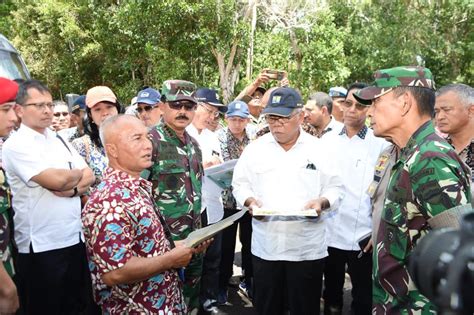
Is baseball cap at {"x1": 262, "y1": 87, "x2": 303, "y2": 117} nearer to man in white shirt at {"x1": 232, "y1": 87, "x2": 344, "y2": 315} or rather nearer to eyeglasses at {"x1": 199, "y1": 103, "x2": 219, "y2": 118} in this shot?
man in white shirt at {"x1": 232, "y1": 87, "x2": 344, "y2": 315}

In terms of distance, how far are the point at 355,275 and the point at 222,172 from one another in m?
1.47

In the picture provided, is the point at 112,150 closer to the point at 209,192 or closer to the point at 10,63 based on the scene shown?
the point at 209,192

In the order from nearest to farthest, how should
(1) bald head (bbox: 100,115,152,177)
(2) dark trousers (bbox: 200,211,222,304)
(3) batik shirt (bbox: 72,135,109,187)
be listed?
(1) bald head (bbox: 100,115,152,177) < (3) batik shirt (bbox: 72,135,109,187) < (2) dark trousers (bbox: 200,211,222,304)

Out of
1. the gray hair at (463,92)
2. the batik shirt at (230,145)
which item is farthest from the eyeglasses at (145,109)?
the gray hair at (463,92)

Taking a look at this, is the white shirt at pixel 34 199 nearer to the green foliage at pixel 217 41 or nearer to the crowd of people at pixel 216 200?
the crowd of people at pixel 216 200

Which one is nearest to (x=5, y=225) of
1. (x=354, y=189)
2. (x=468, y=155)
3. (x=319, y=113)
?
(x=354, y=189)

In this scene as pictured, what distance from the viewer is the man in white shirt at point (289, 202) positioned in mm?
3375

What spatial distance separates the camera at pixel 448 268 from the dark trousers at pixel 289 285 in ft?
8.00

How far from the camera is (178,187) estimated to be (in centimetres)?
347

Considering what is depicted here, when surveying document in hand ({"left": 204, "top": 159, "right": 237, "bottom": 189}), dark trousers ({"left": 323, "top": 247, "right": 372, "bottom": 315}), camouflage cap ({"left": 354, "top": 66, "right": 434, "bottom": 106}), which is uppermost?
camouflage cap ({"left": 354, "top": 66, "right": 434, "bottom": 106})

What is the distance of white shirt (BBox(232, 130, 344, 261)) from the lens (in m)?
3.37

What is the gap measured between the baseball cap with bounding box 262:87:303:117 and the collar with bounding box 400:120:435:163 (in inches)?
49.6

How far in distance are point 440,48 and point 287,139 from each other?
20.2 m

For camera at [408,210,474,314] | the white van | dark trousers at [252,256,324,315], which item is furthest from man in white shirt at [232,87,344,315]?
the white van
